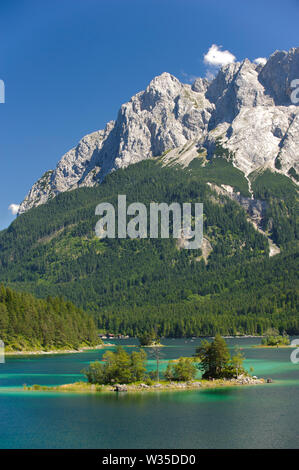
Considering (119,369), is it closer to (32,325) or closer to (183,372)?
(183,372)

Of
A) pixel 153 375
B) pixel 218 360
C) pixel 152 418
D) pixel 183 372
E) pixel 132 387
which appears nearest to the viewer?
pixel 152 418

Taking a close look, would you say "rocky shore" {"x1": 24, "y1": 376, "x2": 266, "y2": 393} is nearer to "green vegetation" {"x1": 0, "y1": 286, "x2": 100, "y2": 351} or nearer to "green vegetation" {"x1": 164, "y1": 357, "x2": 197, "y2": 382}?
"green vegetation" {"x1": 164, "y1": 357, "x2": 197, "y2": 382}

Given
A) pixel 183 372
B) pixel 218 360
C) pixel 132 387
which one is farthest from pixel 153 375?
pixel 218 360

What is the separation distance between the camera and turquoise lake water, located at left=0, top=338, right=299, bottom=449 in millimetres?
64750

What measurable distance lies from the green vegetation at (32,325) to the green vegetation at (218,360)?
238ft

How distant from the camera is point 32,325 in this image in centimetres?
17112

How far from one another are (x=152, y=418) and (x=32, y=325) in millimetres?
101695

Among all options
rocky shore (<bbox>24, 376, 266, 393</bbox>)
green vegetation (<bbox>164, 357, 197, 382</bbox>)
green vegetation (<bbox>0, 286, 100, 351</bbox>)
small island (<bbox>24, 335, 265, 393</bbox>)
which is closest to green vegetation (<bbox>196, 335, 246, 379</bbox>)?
small island (<bbox>24, 335, 265, 393</bbox>)

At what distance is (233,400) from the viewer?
8931 cm

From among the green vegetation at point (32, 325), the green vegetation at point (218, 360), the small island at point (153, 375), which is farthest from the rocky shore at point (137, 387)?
the green vegetation at point (32, 325)

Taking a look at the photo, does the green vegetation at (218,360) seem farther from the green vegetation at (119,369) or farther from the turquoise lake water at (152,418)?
the green vegetation at (119,369)

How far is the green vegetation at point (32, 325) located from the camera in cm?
16412
